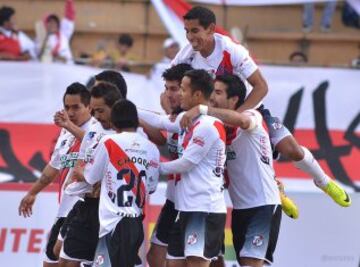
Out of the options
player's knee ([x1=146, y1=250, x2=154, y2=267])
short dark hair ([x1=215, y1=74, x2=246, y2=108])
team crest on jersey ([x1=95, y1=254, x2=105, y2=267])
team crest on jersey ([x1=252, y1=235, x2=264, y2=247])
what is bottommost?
player's knee ([x1=146, y1=250, x2=154, y2=267])

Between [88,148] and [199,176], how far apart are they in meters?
0.90

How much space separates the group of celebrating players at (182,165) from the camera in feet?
29.2

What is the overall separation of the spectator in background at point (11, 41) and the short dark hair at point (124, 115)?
581 centimetres

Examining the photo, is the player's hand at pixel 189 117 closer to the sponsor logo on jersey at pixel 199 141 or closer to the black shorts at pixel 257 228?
the sponsor logo on jersey at pixel 199 141

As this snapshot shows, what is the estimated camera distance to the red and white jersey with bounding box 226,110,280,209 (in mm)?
9344

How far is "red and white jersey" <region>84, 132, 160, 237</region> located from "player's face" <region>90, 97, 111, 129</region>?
0.31m

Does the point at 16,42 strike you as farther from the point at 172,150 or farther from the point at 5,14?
the point at 172,150

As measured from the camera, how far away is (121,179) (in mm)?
8883

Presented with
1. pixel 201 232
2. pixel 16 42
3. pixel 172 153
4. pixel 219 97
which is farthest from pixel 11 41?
pixel 201 232

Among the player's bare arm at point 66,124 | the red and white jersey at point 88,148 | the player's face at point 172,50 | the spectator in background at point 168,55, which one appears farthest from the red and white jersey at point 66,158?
the player's face at point 172,50

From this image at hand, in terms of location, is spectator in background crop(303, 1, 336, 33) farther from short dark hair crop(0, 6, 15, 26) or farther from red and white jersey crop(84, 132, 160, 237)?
red and white jersey crop(84, 132, 160, 237)

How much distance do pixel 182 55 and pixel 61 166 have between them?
132 cm

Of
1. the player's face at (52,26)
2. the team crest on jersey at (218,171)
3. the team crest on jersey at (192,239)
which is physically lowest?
the team crest on jersey at (192,239)

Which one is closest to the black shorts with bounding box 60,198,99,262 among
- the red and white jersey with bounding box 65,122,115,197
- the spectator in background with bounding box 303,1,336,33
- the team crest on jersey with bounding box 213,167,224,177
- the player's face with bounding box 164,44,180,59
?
the red and white jersey with bounding box 65,122,115,197
